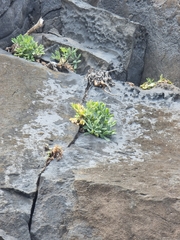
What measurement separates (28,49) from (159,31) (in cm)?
213

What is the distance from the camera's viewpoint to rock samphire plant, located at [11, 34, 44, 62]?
7.59m

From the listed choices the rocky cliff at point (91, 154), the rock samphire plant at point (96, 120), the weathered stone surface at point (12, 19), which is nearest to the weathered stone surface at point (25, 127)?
the rocky cliff at point (91, 154)

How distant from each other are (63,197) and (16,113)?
1595mm

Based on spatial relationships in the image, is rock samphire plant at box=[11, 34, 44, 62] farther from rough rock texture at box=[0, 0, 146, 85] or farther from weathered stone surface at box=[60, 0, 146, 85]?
weathered stone surface at box=[60, 0, 146, 85]

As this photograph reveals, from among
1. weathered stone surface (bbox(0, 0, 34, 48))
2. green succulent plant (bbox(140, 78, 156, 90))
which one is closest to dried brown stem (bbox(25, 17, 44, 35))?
weathered stone surface (bbox(0, 0, 34, 48))

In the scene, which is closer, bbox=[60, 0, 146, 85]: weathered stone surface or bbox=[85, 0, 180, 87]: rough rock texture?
bbox=[85, 0, 180, 87]: rough rock texture

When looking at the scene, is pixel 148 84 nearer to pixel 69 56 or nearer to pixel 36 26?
pixel 69 56

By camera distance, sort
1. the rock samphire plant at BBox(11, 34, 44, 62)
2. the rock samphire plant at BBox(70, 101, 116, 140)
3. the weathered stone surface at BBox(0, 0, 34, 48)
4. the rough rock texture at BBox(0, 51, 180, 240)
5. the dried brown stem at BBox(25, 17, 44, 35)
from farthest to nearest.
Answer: the dried brown stem at BBox(25, 17, 44, 35)
the weathered stone surface at BBox(0, 0, 34, 48)
the rock samphire plant at BBox(11, 34, 44, 62)
the rock samphire plant at BBox(70, 101, 116, 140)
the rough rock texture at BBox(0, 51, 180, 240)

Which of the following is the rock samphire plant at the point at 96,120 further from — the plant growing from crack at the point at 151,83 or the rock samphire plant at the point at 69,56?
the rock samphire plant at the point at 69,56

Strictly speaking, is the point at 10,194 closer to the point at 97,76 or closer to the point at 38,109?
the point at 38,109

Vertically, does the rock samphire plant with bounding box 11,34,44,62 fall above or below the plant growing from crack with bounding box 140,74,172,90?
below

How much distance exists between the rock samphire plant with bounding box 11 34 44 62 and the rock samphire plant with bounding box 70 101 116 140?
2.14 meters

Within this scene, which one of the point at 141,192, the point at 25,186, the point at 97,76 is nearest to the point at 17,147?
the point at 25,186

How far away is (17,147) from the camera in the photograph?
5.09m
